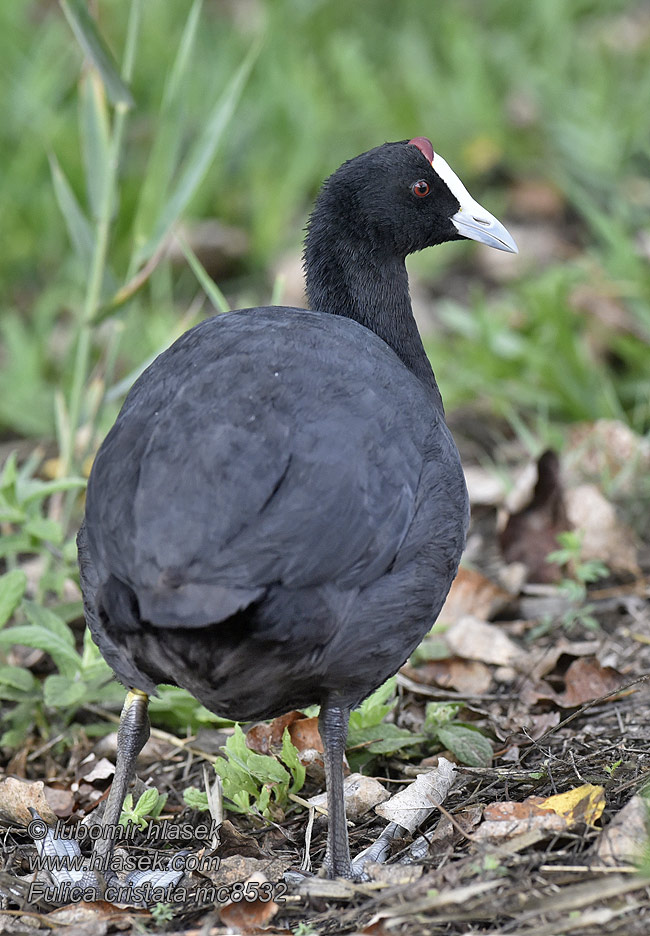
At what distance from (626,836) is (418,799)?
62 cm

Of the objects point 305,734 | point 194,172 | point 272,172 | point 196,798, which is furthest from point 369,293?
point 272,172

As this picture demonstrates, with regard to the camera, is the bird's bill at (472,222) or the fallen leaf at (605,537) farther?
the fallen leaf at (605,537)

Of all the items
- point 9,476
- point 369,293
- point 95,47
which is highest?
point 95,47

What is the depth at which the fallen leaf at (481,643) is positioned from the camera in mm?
3945

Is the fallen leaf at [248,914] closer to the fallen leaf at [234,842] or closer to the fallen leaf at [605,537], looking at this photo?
the fallen leaf at [234,842]

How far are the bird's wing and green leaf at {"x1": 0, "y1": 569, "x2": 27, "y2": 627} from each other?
85 cm

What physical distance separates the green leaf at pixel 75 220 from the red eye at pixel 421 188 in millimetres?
1201

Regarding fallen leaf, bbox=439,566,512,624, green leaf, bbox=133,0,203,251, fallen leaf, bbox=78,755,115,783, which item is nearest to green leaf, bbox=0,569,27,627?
fallen leaf, bbox=78,755,115,783

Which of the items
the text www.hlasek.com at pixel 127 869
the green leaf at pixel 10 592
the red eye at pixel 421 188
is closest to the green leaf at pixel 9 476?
the green leaf at pixel 10 592

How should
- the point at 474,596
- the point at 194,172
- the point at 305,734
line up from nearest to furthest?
the point at 305,734 → the point at 194,172 → the point at 474,596

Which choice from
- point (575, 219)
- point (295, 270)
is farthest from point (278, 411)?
point (575, 219)

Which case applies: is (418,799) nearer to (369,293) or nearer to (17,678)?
(17,678)

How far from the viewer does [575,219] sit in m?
7.09

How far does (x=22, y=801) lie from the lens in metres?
3.25
